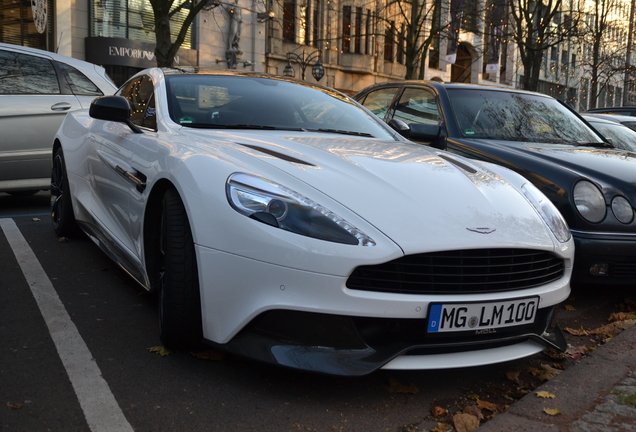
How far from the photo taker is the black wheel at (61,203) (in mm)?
5426

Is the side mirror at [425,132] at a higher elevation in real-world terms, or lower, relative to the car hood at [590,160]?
higher

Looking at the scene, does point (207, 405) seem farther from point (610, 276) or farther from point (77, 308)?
point (610, 276)

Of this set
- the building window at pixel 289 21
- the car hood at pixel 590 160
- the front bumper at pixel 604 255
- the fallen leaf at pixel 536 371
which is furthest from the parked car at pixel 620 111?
the building window at pixel 289 21

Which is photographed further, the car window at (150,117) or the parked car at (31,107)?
the parked car at (31,107)

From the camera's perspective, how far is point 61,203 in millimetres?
5570

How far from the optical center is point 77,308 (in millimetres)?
3910

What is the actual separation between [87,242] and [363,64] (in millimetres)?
30133

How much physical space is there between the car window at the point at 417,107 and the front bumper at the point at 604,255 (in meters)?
1.98

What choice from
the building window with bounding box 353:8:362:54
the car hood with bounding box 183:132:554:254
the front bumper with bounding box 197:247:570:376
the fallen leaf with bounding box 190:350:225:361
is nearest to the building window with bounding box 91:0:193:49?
the building window with bounding box 353:8:362:54

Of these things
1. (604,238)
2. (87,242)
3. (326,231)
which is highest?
(326,231)

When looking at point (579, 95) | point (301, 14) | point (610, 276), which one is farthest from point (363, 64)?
point (610, 276)

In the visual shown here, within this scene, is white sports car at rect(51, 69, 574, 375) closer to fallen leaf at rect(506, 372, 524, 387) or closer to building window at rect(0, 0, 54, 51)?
fallen leaf at rect(506, 372, 524, 387)

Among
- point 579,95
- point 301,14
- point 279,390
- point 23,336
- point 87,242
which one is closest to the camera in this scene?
point 279,390

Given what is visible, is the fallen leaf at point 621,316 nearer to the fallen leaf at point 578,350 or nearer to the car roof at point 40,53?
the fallen leaf at point 578,350
